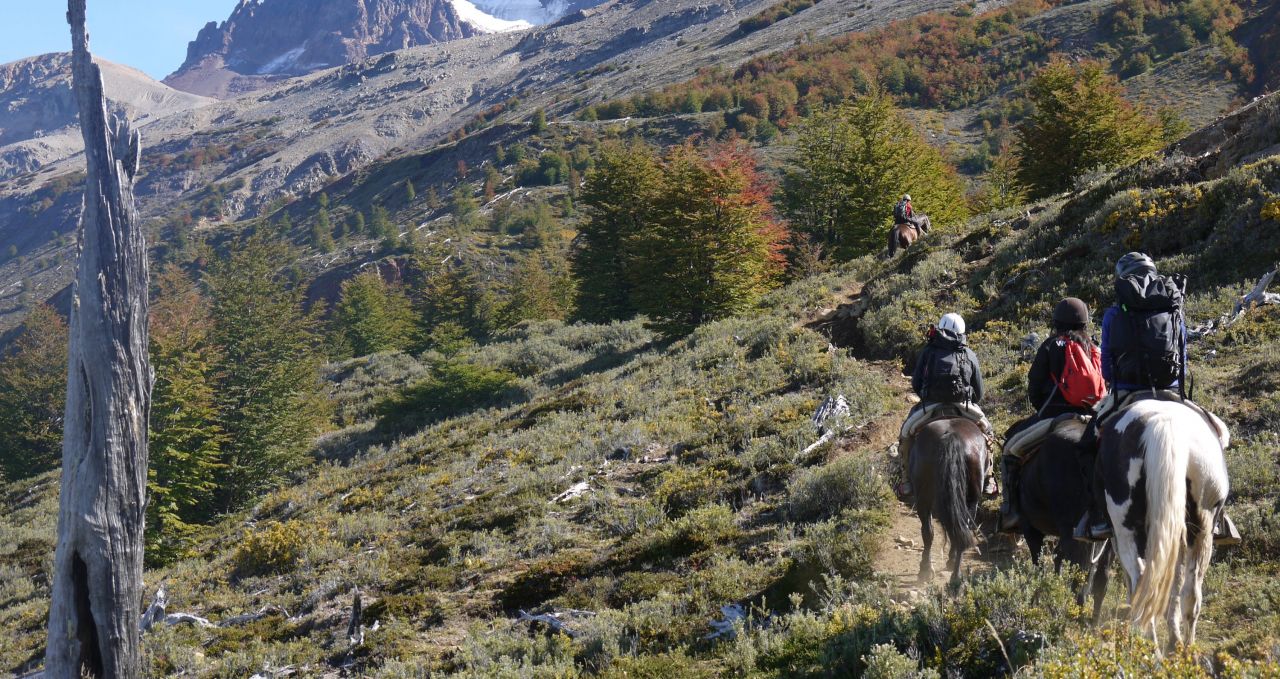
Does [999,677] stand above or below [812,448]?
above

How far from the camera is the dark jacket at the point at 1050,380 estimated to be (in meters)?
6.05

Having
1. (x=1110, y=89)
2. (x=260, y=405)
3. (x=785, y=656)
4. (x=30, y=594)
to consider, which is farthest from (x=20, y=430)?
(x=1110, y=89)

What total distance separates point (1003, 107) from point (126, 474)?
76390 mm

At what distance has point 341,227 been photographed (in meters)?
103

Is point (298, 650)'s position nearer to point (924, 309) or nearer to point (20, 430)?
point (924, 309)

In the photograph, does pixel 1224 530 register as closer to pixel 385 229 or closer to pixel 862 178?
pixel 862 178

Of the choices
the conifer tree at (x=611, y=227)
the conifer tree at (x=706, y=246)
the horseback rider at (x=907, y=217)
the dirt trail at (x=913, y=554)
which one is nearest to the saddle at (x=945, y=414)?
the dirt trail at (x=913, y=554)

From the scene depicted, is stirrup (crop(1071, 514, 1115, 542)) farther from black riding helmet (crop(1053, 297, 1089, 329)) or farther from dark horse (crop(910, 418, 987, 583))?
black riding helmet (crop(1053, 297, 1089, 329))

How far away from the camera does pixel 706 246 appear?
2427 centimetres

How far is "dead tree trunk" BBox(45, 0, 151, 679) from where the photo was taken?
6582 mm

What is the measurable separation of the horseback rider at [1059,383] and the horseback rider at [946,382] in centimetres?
69

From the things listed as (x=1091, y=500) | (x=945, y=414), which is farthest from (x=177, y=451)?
(x=1091, y=500)

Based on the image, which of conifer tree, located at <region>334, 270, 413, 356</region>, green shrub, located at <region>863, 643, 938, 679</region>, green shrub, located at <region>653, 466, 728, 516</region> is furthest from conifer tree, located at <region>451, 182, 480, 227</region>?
green shrub, located at <region>863, 643, 938, 679</region>

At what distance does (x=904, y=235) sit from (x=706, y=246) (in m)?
6.19
